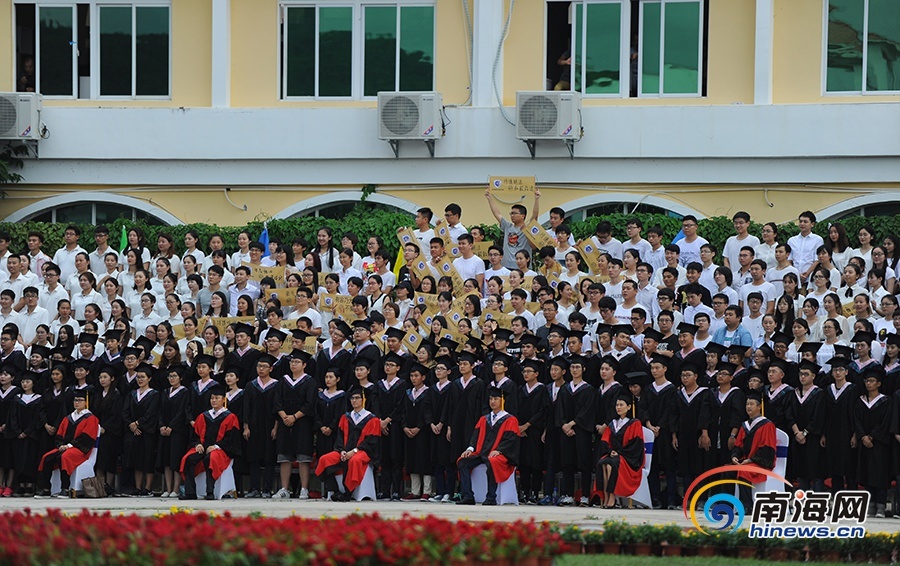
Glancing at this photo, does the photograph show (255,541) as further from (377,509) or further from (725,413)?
(725,413)

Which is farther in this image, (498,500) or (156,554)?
(498,500)

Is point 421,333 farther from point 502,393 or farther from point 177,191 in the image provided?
point 177,191

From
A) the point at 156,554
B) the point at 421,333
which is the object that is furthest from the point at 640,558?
the point at 421,333

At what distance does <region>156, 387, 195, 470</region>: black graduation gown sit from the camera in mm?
18203

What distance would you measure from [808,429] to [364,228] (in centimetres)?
829

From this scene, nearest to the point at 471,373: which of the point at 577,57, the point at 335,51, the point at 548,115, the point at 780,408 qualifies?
the point at 780,408

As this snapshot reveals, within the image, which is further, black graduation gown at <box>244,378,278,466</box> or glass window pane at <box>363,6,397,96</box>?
glass window pane at <box>363,6,397,96</box>

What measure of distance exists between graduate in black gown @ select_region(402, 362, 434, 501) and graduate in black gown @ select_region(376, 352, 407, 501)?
→ 0.08m

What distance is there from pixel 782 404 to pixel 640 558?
4.06 meters

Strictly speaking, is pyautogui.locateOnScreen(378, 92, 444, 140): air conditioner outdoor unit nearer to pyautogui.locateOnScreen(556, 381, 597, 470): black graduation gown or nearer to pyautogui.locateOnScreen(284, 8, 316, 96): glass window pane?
pyautogui.locateOnScreen(284, 8, 316, 96): glass window pane

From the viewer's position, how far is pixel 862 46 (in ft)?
77.2

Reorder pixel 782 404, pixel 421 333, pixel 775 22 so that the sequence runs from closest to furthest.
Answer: pixel 782 404
pixel 421 333
pixel 775 22

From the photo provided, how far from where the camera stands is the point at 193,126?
24875mm

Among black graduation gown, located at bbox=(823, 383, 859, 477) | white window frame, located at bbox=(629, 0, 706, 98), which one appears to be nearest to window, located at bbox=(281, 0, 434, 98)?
white window frame, located at bbox=(629, 0, 706, 98)
